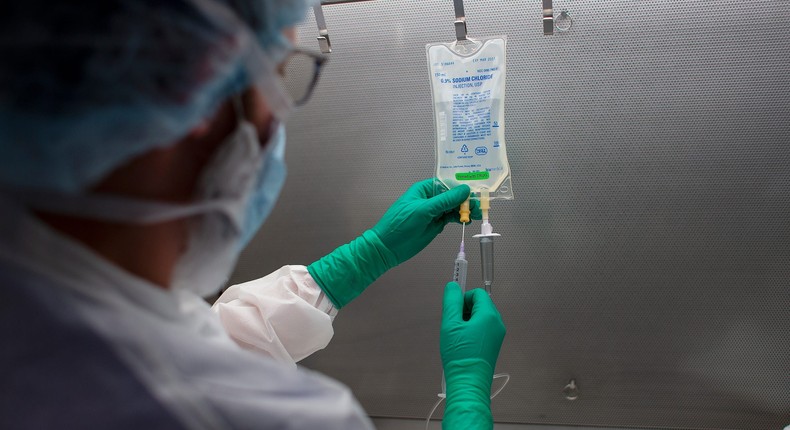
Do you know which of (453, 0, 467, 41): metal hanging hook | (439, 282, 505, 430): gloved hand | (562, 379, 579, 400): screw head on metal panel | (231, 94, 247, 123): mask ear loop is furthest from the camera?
(562, 379, 579, 400): screw head on metal panel

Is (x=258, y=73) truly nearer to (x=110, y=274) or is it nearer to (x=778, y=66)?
(x=110, y=274)

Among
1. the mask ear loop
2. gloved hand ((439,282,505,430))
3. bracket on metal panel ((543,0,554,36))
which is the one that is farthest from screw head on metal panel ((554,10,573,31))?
the mask ear loop

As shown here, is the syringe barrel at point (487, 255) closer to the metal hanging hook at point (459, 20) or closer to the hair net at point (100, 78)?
the metal hanging hook at point (459, 20)

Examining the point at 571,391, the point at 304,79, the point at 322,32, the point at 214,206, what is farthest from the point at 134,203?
the point at 571,391

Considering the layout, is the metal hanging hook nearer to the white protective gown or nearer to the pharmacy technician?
the pharmacy technician

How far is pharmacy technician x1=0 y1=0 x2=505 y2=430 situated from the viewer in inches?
16.2

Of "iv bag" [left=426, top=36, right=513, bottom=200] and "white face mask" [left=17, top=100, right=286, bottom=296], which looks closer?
"white face mask" [left=17, top=100, right=286, bottom=296]

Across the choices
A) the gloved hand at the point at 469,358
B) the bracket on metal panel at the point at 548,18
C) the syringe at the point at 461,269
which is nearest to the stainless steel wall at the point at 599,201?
the bracket on metal panel at the point at 548,18

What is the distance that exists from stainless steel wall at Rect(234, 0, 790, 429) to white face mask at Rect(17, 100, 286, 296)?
0.55 m

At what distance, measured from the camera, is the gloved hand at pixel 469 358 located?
88cm

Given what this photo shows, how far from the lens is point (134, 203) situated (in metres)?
0.47

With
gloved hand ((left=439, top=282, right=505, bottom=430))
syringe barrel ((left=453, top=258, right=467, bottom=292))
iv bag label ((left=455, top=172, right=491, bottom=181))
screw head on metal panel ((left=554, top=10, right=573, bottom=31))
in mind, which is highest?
screw head on metal panel ((left=554, top=10, right=573, bottom=31))

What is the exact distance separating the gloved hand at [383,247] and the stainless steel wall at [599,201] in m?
0.10

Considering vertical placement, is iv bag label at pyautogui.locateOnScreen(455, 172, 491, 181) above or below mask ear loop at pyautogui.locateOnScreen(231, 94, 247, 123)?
below
